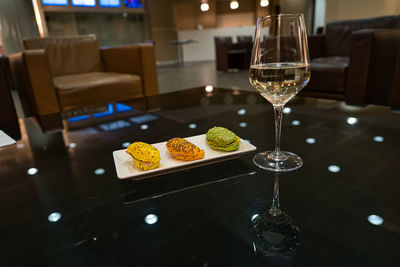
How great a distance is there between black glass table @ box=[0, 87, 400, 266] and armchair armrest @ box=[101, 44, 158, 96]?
1669mm

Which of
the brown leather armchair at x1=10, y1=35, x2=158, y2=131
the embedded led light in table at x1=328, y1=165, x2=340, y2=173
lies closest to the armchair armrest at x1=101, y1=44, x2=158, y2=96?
the brown leather armchair at x1=10, y1=35, x2=158, y2=131

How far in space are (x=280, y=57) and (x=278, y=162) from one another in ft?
0.55

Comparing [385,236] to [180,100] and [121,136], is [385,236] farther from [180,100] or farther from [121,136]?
[180,100]

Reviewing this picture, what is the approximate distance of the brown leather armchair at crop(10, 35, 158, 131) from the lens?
5.99ft

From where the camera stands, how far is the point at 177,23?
8.48m

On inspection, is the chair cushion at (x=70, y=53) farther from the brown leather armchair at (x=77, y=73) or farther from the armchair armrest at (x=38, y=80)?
the armchair armrest at (x=38, y=80)

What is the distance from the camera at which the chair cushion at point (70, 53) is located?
232 cm

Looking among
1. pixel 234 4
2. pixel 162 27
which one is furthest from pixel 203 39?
pixel 234 4

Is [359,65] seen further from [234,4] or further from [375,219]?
[234,4]

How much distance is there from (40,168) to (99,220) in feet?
0.77

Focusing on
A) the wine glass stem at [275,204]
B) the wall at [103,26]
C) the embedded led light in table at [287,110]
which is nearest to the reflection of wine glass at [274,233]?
the wine glass stem at [275,204]

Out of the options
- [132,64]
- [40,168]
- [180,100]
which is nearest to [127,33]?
[132,64]

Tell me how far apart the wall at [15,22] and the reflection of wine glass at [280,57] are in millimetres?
6087

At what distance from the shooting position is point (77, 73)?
95.8 inches
